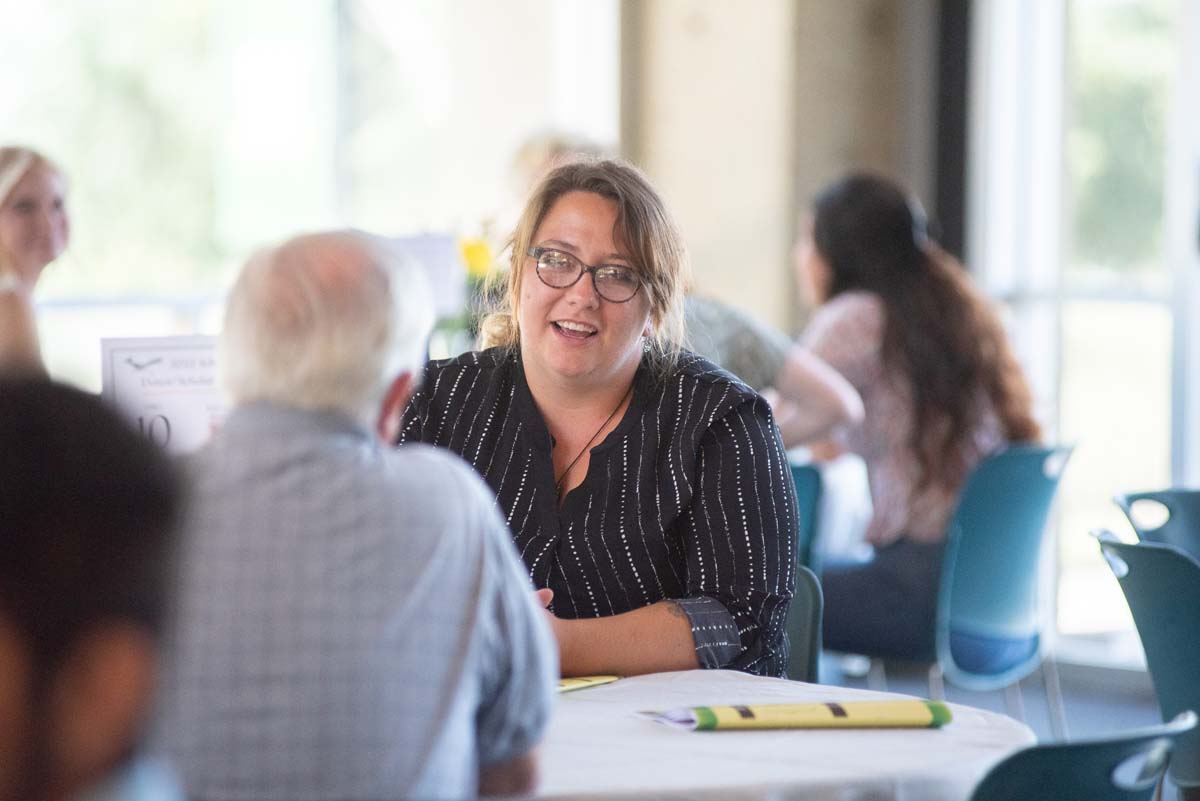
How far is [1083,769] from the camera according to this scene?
4.53 feet

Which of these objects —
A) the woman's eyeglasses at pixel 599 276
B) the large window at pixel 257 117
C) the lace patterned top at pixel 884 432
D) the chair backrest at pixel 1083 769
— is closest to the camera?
the chair backrest at pixel 1083 769

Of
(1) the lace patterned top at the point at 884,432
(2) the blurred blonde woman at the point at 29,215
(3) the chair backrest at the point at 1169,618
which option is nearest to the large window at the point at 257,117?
(1) the lace patterned top at the point at 884,432

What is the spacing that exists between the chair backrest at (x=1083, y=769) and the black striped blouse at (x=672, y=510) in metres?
0.69

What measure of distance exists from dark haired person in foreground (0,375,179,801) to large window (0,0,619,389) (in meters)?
4.49

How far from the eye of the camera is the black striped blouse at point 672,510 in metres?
2.10

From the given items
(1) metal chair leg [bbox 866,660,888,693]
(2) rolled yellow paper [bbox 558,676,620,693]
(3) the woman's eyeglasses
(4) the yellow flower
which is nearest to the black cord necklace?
(3) the woman's eyeglasses

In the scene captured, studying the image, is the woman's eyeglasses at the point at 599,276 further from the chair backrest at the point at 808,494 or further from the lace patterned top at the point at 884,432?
the lace patterned top at the point at 884,432

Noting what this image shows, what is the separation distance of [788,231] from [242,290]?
383 centimetres

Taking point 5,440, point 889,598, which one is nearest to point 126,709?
point 5,440

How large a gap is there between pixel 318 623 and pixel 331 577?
0.12 feet

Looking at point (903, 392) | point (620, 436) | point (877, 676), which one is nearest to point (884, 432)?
point (903, 392)

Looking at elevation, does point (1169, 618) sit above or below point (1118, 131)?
below

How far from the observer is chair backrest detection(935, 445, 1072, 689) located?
3496 mm

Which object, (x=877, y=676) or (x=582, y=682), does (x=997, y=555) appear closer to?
(x=877, y=676)
